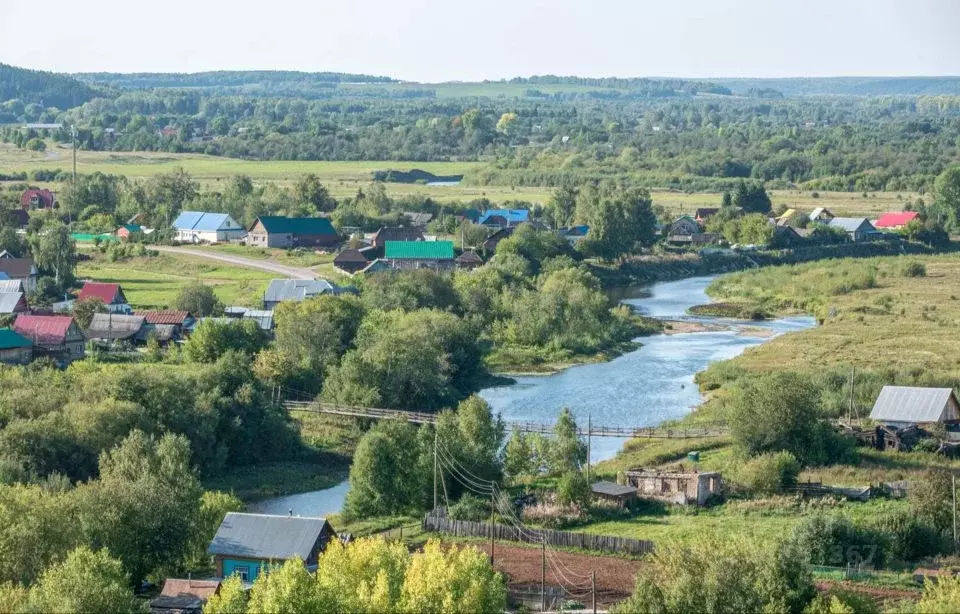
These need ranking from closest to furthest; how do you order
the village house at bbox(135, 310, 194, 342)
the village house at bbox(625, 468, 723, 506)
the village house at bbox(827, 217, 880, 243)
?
the village house at bbox(625, 468, 723, 506), the village house at bbox(135, 310, 194, 342), the village house at bbox(827, 217, 880, 243)

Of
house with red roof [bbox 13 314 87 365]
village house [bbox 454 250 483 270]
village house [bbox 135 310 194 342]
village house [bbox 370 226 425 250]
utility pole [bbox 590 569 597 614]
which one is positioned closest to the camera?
utility pole [bbox 590 569 597 614]

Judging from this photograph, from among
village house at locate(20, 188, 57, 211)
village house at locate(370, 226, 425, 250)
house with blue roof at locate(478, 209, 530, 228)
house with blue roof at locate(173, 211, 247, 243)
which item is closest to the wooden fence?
village house at locate(370, 226, 425, 250)

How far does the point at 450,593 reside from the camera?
17656 mm

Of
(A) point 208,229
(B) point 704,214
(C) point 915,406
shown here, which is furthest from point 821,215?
(C) point 915,406

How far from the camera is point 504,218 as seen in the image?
212ft

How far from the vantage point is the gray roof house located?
29781 millimetres

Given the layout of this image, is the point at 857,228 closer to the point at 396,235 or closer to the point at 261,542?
the point at 396,235

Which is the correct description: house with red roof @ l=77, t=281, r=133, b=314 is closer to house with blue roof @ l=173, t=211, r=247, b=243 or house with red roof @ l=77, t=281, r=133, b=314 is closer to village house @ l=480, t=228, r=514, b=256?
house with blue roof @ l=173, t=211, r=247, b=243

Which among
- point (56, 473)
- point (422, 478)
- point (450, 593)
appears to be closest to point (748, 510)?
point (422, 478)

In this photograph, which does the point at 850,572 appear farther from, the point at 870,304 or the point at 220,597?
the point at 870,304

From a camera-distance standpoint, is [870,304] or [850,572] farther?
[870,304]

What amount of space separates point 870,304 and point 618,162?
5539 cm

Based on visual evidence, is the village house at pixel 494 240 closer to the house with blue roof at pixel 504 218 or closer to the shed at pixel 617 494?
the house with blue roof at pixel 504 218

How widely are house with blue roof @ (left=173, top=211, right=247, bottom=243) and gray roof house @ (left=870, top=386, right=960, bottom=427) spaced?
→ 33.4 m
